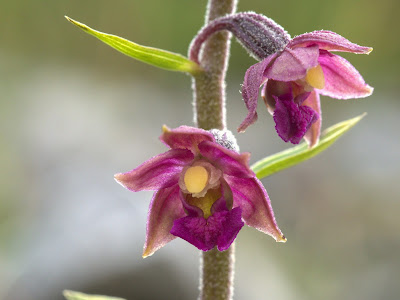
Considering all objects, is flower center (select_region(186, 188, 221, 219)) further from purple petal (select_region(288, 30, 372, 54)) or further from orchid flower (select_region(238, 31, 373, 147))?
purple petal (select_region(288, 30, 372, 54))

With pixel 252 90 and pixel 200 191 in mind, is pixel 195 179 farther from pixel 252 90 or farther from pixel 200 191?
pixel 252 90

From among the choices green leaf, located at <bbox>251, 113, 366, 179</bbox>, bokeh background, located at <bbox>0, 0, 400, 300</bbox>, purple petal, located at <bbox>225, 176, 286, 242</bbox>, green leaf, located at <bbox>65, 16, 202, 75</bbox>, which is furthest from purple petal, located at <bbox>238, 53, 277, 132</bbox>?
bokeh background, located at <bbox>0, 0, 400, 300</bbox>

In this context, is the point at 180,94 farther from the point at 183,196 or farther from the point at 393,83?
the point at 183,196

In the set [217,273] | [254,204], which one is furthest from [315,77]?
[217,273]

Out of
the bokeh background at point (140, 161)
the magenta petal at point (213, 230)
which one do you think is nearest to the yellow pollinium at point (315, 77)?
the magenta petal at point (213, 230)

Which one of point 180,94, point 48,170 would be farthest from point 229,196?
point 180,94
